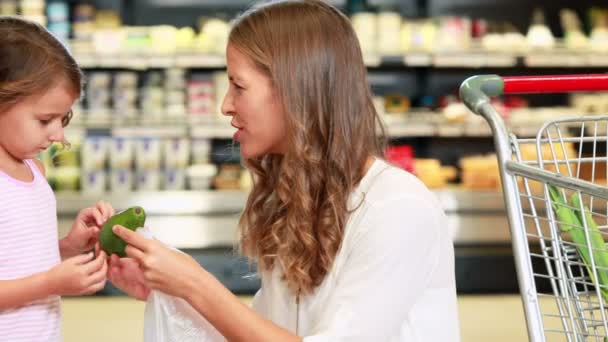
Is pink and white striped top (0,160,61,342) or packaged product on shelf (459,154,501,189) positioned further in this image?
packaged product on shelf (459,154,501,189)

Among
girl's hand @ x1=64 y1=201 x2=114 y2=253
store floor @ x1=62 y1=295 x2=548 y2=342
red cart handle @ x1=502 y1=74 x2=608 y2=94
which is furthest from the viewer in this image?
store floor @ x1=62 y1=295 x2=548 y2=342

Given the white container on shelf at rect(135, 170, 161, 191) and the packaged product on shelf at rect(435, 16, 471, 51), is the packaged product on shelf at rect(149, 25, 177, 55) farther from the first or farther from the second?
the packaged product on shelf at rect(435, 16, 471, 51)

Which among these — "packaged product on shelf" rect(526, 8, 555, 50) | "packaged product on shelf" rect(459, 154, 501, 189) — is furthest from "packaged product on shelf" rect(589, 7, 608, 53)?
"packaged product on shelf" rect(459, 154, 501, 189)

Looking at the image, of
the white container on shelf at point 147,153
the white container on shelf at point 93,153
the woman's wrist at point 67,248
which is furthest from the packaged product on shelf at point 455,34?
the woman's wrist at point 67,248

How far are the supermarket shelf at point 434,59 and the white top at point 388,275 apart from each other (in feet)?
11.6

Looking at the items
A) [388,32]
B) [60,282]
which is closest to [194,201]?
[388,32]

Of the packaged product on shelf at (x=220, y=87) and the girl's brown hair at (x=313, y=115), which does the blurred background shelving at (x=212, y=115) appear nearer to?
the packaged product on shelf at (x=220, y=87)

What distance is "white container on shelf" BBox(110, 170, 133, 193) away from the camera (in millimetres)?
5406

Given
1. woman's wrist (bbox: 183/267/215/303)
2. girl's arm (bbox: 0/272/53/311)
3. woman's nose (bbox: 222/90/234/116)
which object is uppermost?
woman's nose (bbox: 222/90/234/116)

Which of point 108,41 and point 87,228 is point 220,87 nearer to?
point 108,41

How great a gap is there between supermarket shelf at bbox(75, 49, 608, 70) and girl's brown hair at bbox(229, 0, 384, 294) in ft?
11.2

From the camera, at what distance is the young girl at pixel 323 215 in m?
1.71

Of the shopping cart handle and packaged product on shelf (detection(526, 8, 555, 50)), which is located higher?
packaged product on shelf (detection(526, 8, 555, 50))

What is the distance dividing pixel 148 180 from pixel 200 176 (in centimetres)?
29
